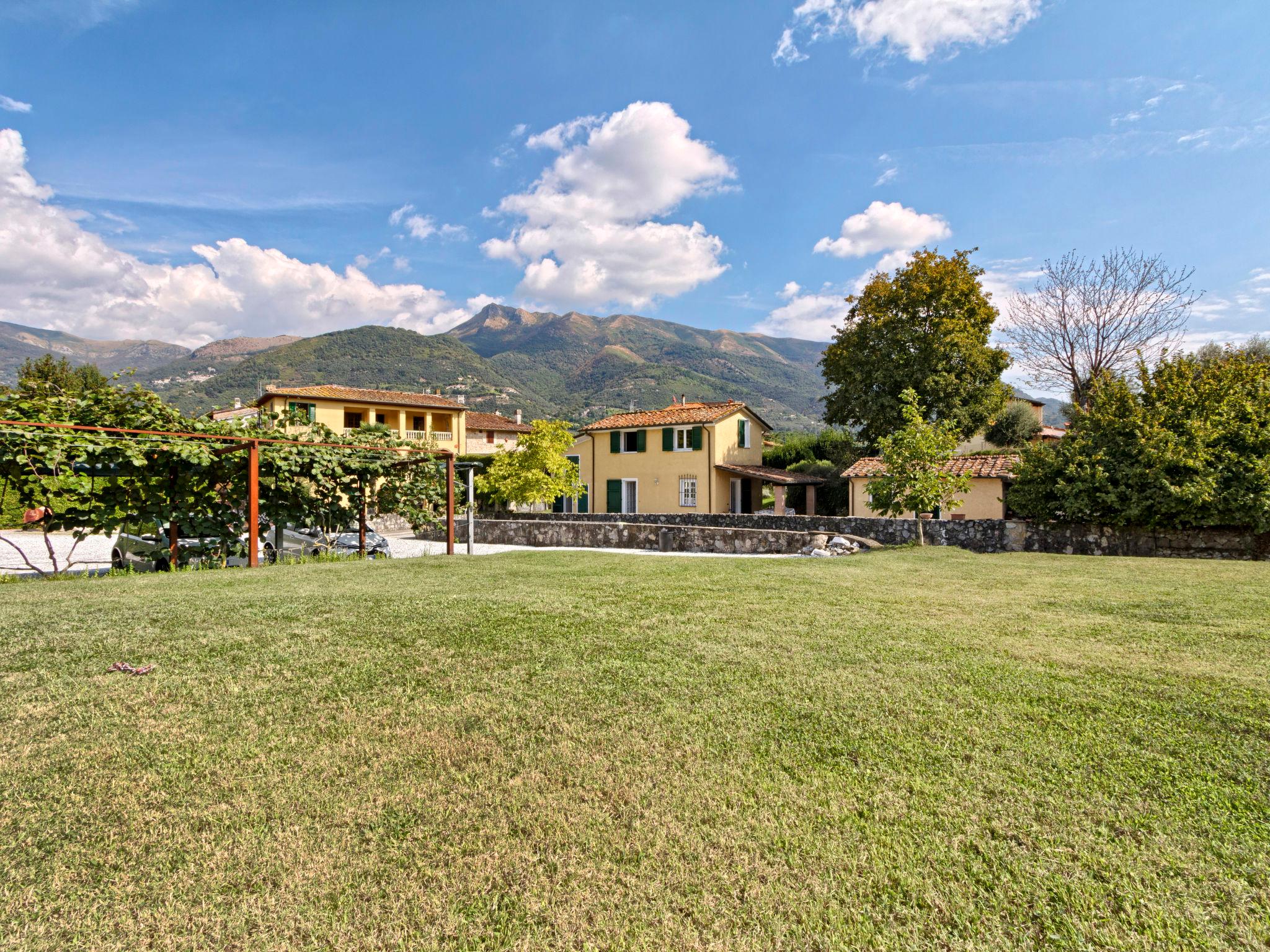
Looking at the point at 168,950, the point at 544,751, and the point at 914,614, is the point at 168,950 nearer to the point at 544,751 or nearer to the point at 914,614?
the point at 544,751

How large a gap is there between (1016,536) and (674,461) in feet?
55.7

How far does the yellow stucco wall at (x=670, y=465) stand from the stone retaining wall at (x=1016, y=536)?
8.43 metres

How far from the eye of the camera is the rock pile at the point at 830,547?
16094 millimetres

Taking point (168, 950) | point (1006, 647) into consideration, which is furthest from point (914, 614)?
point (168, 950)

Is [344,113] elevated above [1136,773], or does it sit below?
above

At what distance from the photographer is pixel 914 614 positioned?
6434mm

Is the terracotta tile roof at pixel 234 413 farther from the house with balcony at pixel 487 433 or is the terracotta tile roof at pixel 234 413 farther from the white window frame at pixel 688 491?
the white window frame at pixel 688 491

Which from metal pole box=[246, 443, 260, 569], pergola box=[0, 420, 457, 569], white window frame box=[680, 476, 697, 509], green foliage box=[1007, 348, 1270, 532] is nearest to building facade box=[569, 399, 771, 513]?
white window frame box=[680, 476, 697, 509]

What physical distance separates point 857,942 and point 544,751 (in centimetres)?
169

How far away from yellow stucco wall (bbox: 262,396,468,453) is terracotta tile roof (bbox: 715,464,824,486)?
51.4 feet

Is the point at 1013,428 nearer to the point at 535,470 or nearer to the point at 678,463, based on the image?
the point at 678,463

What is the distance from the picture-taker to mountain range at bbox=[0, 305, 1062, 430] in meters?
86.8

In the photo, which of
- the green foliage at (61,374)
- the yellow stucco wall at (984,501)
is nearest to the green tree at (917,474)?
the yellow stucco wall at (984,501)

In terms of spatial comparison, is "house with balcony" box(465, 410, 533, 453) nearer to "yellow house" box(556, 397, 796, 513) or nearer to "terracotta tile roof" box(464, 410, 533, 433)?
"terracotta tile roof" box(464, 410, 533, 433)
